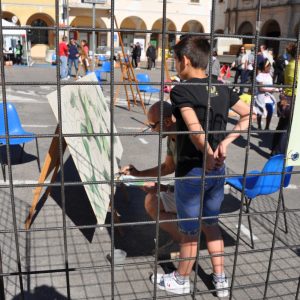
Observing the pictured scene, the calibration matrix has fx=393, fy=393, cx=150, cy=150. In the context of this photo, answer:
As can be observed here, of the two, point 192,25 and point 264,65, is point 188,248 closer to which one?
point 264,65

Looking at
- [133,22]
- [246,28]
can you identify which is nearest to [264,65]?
[133,22]

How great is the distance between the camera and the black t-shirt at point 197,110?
85.7 inches

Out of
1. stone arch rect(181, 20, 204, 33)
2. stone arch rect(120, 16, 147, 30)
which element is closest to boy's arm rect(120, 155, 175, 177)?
stone arch rect(120, 16, 147, 30)

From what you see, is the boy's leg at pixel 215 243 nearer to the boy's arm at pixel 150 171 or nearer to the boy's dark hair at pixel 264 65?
the boy's arm at pixel 150 171

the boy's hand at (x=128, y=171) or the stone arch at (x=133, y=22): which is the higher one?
the stone arch at (x=133, y=22)

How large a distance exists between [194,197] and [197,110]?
1.82ft

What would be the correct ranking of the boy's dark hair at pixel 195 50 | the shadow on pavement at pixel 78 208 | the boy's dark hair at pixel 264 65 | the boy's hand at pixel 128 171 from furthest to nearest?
1. the boy's dark hair at pixel 264 65
2. the shadow on pavement at pixel 78 208
3. the boy's hand at pixel 128 171
4. the boy's dark hair at pixel 195 50

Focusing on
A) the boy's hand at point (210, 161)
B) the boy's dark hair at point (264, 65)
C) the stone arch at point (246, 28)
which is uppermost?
the stone arch at point (246, 28)

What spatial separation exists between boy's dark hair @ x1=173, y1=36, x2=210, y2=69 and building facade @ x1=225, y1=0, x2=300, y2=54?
1024 inches

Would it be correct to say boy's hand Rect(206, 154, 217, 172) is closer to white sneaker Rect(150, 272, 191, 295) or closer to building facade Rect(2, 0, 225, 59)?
white sneaker Rect(150, 272, 191, 295)

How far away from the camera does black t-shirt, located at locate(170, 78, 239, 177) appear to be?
7.14 ft

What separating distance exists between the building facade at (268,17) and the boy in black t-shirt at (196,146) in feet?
85.3

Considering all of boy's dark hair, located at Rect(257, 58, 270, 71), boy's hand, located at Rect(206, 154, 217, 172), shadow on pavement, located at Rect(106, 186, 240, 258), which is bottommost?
shadow on pavement, located at Rect(106, 186, 240, 258)

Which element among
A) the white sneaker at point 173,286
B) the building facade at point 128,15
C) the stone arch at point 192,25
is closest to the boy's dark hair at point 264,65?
the white sneaker at point 173,286
